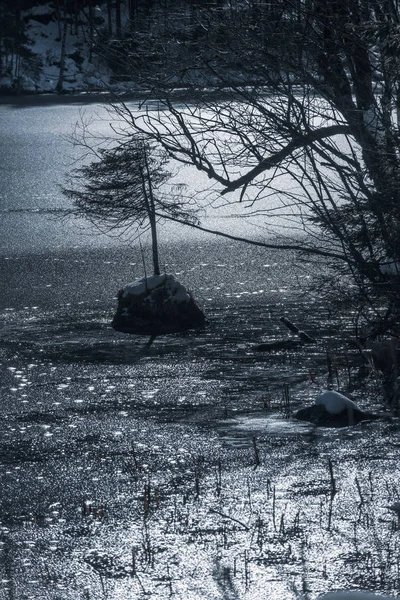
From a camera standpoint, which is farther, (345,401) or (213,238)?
(213,238)

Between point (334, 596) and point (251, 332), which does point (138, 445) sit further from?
point (251, 332)

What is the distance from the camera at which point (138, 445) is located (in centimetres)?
702

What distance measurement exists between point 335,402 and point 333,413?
0.09 meters

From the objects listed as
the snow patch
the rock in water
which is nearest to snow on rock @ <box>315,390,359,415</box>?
the rock in water

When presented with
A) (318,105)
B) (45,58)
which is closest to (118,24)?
(318,105)

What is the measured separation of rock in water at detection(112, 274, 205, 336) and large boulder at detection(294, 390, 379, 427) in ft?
13.6

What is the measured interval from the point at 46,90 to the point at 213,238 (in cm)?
3387

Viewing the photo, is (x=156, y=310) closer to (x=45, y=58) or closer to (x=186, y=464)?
(x=186, y=464)

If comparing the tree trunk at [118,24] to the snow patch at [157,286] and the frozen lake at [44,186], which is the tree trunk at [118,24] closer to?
the frozen lake at [44,186]

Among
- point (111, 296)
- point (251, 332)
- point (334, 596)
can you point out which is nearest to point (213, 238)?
point (111, 296)

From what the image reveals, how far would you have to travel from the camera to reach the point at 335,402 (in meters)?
7.49

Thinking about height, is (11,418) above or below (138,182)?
below

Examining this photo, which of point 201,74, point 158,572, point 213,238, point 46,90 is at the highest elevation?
point 46,90

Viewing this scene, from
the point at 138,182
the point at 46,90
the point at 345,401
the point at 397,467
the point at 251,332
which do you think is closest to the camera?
the point at 397,467
